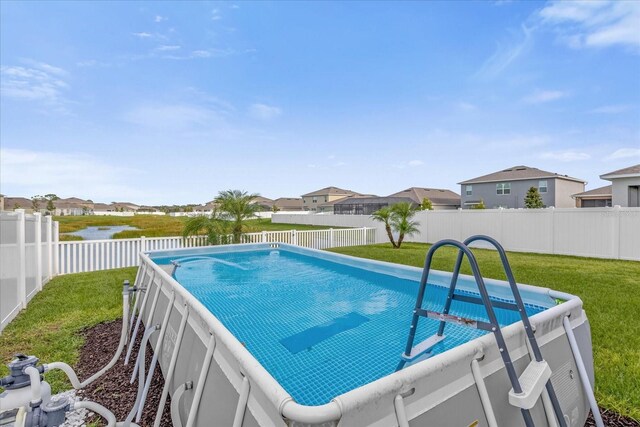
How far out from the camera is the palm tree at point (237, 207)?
34.1 feet

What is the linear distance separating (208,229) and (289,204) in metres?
61.9

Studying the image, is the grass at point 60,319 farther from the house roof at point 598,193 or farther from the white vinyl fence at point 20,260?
the house roof at point 598,193

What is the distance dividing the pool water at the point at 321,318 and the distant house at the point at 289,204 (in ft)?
196

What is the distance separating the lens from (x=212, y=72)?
12844 millimetres

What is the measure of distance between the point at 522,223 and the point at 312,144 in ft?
40.3

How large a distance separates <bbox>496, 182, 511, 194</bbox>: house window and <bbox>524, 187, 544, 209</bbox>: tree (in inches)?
101

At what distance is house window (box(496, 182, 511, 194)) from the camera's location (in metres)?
28.1

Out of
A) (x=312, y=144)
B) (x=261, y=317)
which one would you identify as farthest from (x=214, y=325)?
(x=312, y=144)

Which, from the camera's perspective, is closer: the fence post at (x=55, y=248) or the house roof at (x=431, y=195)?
the fence post at (x=55, y=248)

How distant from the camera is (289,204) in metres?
71.5

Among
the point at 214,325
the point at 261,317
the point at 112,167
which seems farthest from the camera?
the point at 112,167

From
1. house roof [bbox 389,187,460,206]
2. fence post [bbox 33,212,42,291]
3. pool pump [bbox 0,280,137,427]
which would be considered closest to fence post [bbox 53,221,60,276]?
fence post [bbox 33,212,42,291]

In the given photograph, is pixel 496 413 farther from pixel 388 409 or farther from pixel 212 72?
pixel 212 72

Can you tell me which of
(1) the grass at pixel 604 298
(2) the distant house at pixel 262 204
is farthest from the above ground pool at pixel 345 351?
(2) the distant house at pixel 262 204
